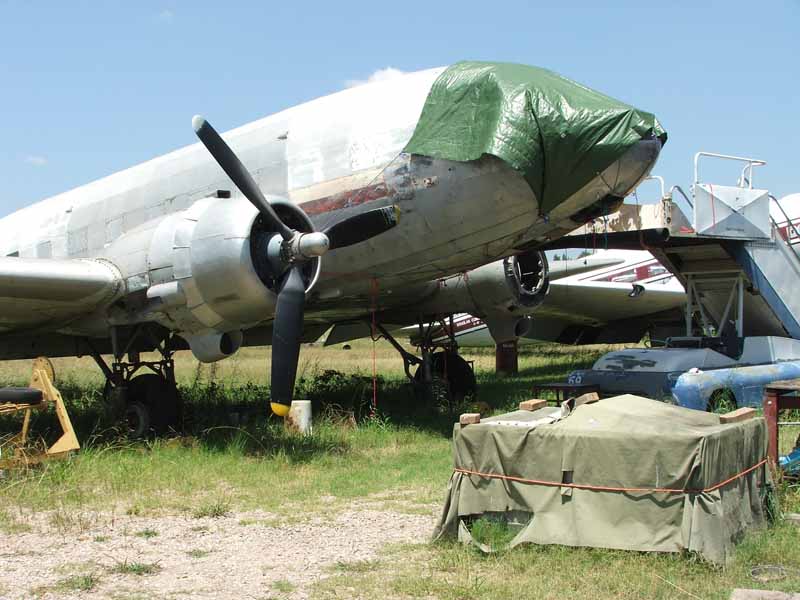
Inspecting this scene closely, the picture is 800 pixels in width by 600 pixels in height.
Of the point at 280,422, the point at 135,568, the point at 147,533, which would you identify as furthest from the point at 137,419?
the point at 135,568

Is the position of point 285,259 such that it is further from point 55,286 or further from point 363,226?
point 55,286

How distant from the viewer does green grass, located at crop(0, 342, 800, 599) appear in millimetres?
4402

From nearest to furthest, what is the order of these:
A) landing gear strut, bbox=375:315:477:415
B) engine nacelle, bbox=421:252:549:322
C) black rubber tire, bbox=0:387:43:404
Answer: black rubber tire, bbox=0:387:43:404 < engine nacelle, bbox=421:252:549:322 < landing gear strut, bbox=375:315:477:415

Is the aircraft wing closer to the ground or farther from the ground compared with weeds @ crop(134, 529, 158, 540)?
farther from the ground

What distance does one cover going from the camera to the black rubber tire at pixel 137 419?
9.80 metres

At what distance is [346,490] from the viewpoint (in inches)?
286

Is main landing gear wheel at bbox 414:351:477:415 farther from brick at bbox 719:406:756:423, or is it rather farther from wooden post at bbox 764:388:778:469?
brick at bbox 719:406:756:423

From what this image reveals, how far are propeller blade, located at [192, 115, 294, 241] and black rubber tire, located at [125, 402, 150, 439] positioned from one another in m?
3.12

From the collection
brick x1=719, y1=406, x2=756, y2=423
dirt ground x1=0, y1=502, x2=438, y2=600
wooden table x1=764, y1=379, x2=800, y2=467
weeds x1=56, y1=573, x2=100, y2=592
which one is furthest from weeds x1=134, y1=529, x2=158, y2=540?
wooden table x1=764, y1=379, x2=800, y2=467

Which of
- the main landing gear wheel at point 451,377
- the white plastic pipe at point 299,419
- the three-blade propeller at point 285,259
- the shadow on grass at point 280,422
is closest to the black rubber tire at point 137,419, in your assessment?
the shadow on grass at point 280,422

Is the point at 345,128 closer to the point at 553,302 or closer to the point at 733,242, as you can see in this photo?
the point at 733,242

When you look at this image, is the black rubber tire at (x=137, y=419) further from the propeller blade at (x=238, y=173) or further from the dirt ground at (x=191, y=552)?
the dirt ground at (x=191, y=552)

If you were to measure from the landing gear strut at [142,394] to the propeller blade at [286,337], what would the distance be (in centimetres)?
229

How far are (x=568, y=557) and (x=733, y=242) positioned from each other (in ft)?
29.7
